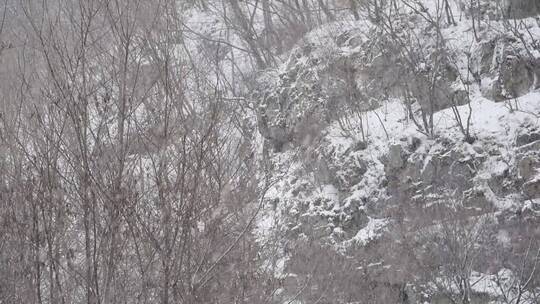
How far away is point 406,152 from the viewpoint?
9391 mm

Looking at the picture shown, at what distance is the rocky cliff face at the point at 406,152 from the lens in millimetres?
8117

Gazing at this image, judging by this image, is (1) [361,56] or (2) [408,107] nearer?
(2) [408,107]

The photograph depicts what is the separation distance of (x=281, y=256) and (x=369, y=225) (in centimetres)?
156

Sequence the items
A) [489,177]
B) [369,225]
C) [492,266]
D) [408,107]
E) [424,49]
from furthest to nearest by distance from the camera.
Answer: [424,49], [408,107], [369,225], [489,177], [492,266]

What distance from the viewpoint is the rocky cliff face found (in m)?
8.12

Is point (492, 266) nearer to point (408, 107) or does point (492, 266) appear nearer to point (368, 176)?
point (368, 176)

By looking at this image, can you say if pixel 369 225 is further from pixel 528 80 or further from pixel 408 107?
pixel 528 80

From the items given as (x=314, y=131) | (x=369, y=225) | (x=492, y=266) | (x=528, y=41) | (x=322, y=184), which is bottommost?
(x=492, y=266)

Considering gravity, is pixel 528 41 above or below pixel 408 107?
above

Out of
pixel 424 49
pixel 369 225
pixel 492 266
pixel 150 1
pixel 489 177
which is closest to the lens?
pixel 150 1

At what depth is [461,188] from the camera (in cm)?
866

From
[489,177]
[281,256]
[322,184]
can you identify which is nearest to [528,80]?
[489,177]

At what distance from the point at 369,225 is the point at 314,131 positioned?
2592 mm

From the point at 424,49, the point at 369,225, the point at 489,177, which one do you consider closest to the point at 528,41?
the point at 424,49
